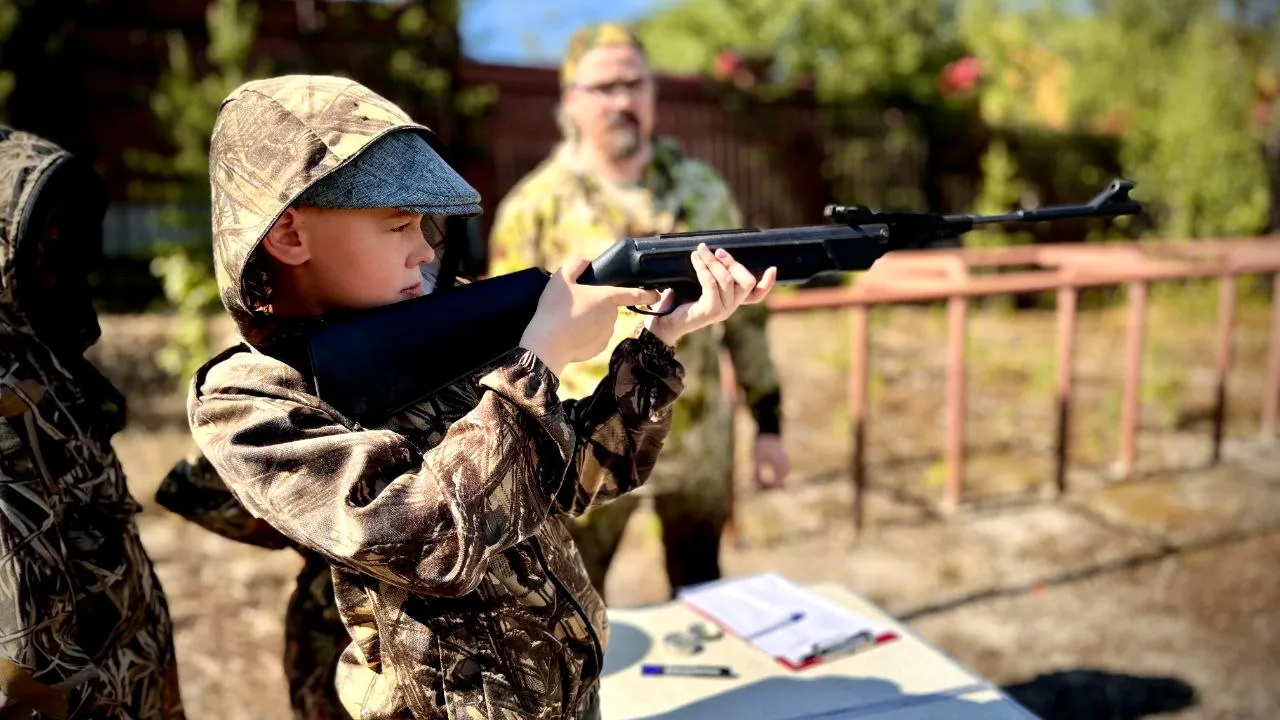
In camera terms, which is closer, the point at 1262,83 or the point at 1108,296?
the point at 1108,296

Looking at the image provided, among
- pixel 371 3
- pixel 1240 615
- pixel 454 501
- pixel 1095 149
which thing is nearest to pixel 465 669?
pixel 454 501

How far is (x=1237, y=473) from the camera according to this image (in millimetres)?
5301

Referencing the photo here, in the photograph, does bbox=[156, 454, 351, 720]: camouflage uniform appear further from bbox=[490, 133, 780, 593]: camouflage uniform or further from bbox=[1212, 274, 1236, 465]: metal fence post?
bbox=[1212, 274, 1236, 465]: metal fence post

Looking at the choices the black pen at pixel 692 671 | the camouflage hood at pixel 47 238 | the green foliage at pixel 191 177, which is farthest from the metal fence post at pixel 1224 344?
the green foliage at pixel 191 177

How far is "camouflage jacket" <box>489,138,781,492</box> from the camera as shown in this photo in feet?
8.90

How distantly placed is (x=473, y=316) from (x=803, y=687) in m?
1.13

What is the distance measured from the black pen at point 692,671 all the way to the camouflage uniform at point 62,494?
3.22ft

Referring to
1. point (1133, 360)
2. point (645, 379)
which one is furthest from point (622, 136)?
point (1133, 360)

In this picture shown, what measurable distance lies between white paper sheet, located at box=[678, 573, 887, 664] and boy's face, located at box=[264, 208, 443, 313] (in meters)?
1.25

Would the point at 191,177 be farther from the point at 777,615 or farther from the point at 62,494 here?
the point at 777,615

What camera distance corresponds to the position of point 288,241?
1.31 m

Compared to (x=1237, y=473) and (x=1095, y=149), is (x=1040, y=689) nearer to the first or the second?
(x=1237, y=473)

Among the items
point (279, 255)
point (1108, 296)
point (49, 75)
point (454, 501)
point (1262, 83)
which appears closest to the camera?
point (454, 501)

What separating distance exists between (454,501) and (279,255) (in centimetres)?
43
